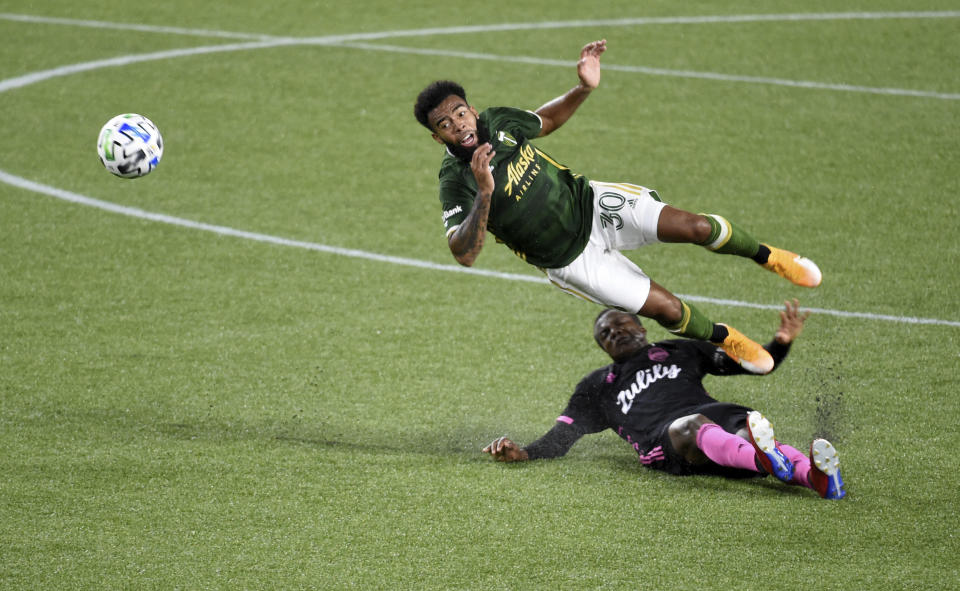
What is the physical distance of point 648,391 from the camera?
20.9ft

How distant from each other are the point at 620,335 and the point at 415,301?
101 inches

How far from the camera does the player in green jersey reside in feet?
20.2

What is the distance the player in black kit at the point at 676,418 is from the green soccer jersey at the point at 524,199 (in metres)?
0.62

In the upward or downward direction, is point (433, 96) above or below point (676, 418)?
above

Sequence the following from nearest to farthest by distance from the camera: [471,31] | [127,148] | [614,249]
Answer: [614,249] → [127,148] → [471,31]

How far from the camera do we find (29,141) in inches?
468

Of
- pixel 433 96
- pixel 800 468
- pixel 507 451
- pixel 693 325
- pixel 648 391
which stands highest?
pixel 433 96

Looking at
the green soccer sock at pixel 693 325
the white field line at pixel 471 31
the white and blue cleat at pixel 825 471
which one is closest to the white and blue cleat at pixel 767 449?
the white and blue cleat at pixel 825 471

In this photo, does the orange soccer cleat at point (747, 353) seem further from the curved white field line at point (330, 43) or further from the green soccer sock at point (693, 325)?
the curved white field line at point (330, 43)

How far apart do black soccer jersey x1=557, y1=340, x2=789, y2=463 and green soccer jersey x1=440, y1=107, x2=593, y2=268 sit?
70 centimetres

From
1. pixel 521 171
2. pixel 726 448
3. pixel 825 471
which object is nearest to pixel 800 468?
pixel 825 471

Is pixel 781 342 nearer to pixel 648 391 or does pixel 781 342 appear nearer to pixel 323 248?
pixel 648 391

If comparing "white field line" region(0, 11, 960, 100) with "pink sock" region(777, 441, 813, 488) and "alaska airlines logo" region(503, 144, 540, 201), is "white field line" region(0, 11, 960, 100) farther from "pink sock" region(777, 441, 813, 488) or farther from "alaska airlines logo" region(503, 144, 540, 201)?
"pink sock" region(777, 441, 813, 488)

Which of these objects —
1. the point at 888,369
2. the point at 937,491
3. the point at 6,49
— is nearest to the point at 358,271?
the point at 888,369
